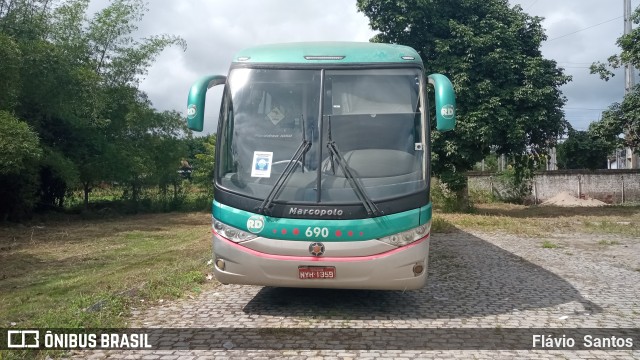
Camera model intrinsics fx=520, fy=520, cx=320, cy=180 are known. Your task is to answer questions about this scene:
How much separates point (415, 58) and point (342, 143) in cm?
144

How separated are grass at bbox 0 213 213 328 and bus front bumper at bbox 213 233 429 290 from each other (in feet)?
4.75

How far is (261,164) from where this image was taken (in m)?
5.88

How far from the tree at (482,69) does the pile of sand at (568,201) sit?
789cm

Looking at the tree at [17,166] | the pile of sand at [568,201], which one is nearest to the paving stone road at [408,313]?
the tree at [17,166]

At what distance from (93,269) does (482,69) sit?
1429 cm

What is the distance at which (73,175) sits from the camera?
20750mm

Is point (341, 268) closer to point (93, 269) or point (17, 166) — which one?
point (93, 269)

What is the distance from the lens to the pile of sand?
1030 inches

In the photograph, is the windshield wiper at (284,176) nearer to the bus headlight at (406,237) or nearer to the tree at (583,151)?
the bus headlight at (406,237)

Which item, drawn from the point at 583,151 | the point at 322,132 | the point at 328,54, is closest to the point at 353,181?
the point at 322,132

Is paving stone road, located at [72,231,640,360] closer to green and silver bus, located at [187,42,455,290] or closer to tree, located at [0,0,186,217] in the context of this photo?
green and silver bus, located at [187,42,455,290]

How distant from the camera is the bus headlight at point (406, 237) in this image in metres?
5.54

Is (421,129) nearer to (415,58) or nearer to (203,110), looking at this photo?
(415,58)
